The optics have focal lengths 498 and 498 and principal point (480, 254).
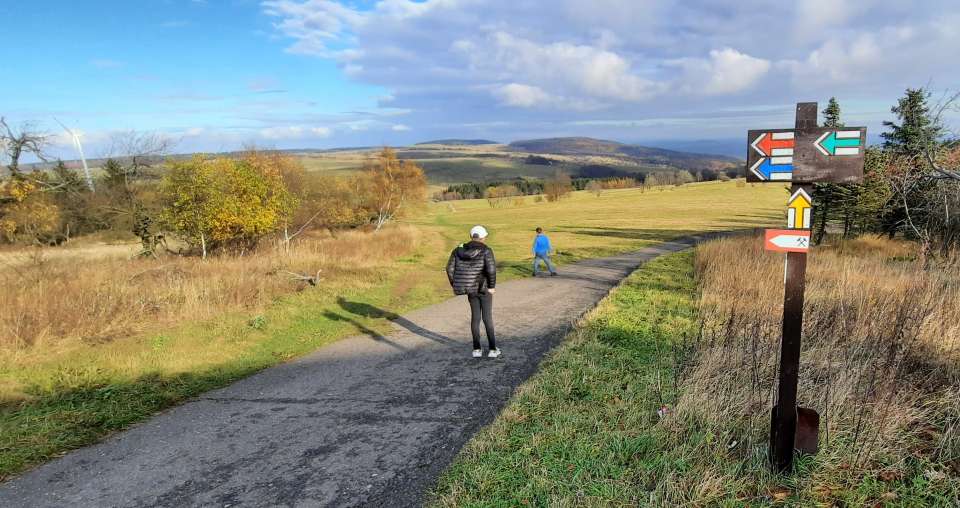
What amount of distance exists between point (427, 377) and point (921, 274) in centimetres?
1097

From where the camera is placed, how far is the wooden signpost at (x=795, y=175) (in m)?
3.52

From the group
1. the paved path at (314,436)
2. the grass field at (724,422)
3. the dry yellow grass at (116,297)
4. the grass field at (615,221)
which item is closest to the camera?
the grass field at (724,422)

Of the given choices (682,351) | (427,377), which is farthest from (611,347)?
(427,377)

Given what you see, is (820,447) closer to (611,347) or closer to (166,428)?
(611,347)

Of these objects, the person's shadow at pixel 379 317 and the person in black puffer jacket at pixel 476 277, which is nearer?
the person in black puffer jacket at pixel 476 277

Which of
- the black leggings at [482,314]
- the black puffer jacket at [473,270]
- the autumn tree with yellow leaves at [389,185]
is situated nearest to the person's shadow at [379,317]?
the black leggings at [482,314]

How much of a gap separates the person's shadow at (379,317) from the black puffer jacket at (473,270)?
162 cm

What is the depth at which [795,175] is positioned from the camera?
362cm

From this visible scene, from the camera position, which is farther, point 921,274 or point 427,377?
point 921,274

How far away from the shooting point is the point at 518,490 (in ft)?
13.4

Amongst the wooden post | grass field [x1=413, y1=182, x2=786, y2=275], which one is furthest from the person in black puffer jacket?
grass field [x1=413, y1=182, x2=786, y2=275]

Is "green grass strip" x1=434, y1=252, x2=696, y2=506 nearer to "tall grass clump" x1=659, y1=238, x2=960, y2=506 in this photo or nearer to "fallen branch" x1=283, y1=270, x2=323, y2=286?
"tall grass clump" x1=659, y1=238, x2=960, y2=506

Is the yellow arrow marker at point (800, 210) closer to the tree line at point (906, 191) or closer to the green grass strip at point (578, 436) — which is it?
the green grass strip at point (578, 436)

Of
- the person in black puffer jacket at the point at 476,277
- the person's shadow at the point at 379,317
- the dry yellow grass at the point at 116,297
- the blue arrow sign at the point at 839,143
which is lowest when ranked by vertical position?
the person's shadow at the point at 379,317
